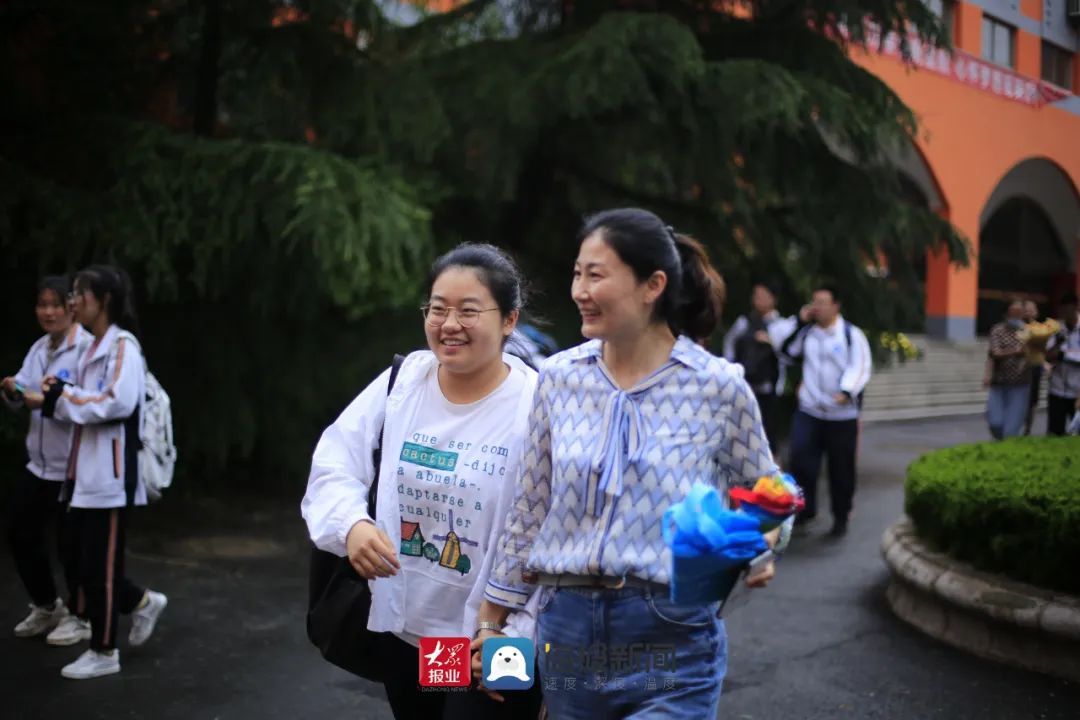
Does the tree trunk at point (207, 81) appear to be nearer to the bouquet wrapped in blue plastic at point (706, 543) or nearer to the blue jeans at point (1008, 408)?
the bouquet wrapped in blue plastic at point (706, 543)

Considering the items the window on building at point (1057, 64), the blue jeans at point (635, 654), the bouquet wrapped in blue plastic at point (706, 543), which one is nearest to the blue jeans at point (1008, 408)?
the window on building at point (1057, 64)

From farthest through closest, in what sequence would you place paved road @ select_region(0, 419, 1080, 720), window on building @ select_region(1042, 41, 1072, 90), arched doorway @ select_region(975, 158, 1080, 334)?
arched doorway @ select_region(975, 158, 1080, 334) → window on building @ select_region(1042, 41, 1072, 90) → paved road @ select_region(0, 419, 1080, 720)

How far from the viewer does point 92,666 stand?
196 inches

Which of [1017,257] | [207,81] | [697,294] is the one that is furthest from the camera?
[1017,257]

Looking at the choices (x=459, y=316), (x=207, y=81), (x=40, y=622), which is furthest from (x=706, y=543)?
(x=207, y=81)

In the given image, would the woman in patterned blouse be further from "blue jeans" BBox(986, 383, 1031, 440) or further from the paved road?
"blue jeans" BBox(986, 383, 1031, 440)

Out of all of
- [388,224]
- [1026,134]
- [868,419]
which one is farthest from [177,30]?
[868,419]

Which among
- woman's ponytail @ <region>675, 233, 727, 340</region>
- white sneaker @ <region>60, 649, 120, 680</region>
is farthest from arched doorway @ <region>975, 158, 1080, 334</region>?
woman's ponytail @ <region>675, 233, 727, 340</region>

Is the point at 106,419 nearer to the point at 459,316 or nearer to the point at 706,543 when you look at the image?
the point at 459,316

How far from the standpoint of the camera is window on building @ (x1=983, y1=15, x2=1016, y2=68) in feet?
28.5

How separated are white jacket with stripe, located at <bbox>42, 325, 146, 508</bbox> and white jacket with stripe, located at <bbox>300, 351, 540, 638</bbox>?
2.46m

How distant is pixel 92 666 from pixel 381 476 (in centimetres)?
290

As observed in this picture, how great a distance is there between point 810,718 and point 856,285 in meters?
6.35

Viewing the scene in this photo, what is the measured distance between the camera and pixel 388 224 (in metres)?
7.43
